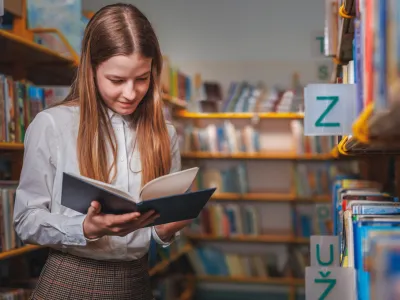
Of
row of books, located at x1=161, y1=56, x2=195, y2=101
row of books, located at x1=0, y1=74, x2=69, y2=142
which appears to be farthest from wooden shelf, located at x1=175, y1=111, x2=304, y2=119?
row of books, located at x1=0, y1=74, x2=69, y2=142

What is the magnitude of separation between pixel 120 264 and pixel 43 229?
22 cm

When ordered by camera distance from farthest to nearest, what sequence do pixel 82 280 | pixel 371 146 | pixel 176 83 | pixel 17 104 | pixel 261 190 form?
pixel 261 190
pixel 176 83
pixel 17 104
pixel 82 280
pixel 371 146

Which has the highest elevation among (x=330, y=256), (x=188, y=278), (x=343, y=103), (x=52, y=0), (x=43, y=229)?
(x=52, y=0)

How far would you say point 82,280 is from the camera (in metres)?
1.39

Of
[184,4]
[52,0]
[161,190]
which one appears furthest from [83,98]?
[184,4]

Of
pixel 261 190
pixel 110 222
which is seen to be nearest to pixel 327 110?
pixel 110 222

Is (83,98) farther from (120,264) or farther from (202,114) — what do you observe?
(202,114)

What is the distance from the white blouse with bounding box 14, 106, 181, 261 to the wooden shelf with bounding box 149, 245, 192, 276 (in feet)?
8.48

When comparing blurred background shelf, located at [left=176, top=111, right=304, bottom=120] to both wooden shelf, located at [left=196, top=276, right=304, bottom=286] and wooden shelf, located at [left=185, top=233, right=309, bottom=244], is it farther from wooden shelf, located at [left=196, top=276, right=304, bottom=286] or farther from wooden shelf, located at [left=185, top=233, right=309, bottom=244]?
wooden shelf, located at [left=196, top=276, right=304, bottom=286]

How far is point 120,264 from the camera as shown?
1.43 metres

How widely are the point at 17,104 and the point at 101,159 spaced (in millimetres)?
1062

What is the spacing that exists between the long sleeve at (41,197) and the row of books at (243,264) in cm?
366

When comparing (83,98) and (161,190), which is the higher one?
(83,98)

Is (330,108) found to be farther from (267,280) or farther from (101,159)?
(267,280)
